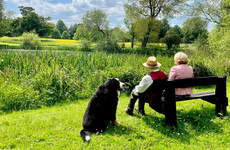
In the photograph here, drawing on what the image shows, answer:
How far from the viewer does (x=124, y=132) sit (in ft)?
10.6

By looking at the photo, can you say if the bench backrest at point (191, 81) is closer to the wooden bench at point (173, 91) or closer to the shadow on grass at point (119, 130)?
the wooden bench at point (173, 91)

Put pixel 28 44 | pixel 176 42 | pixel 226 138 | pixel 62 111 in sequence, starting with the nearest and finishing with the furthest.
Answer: pixel 226 138 → pixel 62 111 → pixel 28 44 → pixel 176 42

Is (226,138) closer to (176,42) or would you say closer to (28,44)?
(28,44)

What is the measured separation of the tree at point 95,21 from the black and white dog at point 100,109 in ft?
95.3

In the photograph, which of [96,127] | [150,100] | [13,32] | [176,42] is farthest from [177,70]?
[13,32]

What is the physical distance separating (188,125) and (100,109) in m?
1.91

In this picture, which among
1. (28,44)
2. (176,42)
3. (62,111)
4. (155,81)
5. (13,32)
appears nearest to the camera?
(155,81)

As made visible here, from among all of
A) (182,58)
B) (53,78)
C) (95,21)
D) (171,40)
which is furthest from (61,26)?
(182,58)

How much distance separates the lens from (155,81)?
11.0 ft

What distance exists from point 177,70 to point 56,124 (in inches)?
114

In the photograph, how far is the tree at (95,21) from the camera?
103 ft

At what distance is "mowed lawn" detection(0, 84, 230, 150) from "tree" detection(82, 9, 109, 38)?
94.1ft

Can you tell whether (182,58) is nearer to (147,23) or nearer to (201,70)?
(201,70)

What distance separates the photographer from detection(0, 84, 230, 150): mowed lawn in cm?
288
